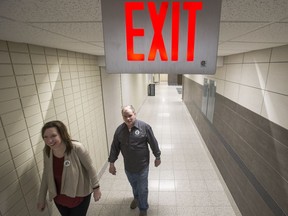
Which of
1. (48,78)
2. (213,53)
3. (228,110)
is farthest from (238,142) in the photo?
(48,78)

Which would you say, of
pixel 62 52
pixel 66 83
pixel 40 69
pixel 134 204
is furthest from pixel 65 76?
pixel 134 204

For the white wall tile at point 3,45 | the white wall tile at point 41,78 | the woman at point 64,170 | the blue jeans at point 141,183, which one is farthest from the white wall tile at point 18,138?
the blue jeans at point 141,183

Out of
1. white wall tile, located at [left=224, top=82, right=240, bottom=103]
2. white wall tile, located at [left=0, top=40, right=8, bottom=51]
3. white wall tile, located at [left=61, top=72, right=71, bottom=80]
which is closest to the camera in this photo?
white wall tile, located at [left=0, top=40, right=8, bottom=51]

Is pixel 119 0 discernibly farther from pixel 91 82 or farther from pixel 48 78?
pixel 91 82

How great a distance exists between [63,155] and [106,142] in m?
2.28

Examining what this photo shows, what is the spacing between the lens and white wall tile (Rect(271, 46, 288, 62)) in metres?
1.68

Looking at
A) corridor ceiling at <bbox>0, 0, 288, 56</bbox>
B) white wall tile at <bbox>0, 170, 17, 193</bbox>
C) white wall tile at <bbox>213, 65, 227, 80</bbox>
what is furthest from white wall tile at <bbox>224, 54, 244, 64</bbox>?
white wall tile at <bbox>0, 170, 17, 193</bbox>

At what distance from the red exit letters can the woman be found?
3.68 ft

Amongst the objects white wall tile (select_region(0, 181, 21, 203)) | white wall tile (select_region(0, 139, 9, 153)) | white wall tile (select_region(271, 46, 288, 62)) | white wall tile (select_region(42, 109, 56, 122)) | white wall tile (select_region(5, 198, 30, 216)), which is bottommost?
white wall tile (select_region(5, 198, 30, 216))

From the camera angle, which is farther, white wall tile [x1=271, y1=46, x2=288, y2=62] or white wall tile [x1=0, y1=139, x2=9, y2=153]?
white wall tile [x1=271, y1=46, x2=288, y2=62]

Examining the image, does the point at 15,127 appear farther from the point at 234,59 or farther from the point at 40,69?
the point at 234,59

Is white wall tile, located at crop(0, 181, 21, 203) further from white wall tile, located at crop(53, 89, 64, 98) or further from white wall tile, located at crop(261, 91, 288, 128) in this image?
white wall tile, located at crop(261, 91, 288, 128)

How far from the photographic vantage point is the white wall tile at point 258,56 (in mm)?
1977

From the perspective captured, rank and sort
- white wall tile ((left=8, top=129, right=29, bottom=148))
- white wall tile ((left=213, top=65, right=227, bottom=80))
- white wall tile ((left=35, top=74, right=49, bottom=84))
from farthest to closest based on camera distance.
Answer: white wall tile ((left=213, top=65, right=227, bottom=80)) < white wall tile ((left=35, top=74, right=49, bottom=84)) < white wall tile ((left=8, top=129, right=29, bottom=148))
